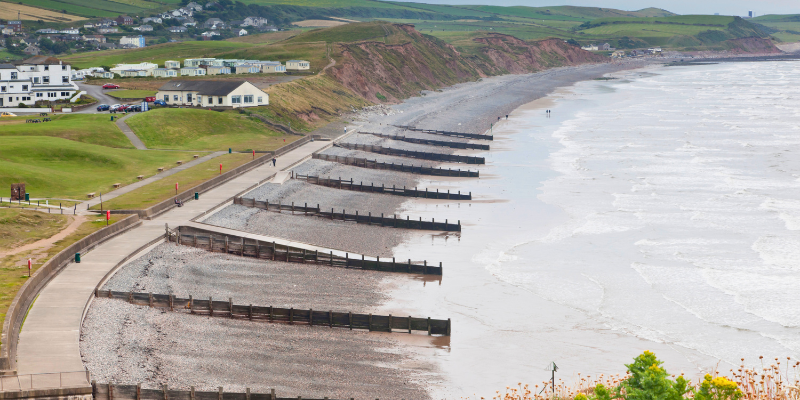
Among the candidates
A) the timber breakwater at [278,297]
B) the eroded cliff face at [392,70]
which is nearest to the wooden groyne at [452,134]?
the eroded cliff face at [392,70]

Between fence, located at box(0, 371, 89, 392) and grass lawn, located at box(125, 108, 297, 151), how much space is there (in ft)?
177

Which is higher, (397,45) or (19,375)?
(397,45)

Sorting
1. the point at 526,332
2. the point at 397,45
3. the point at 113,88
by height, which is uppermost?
the point at 397,45

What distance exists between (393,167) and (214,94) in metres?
33.5

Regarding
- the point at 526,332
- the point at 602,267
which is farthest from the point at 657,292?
the point at 526,332

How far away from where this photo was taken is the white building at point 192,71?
132 metres

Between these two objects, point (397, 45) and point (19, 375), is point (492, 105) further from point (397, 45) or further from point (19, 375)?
point (19, 375)

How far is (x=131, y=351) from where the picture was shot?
2898 cm

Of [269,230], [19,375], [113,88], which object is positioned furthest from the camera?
[113,88]

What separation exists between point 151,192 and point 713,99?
136499mm

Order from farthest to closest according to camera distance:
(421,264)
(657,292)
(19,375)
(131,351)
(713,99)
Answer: (713,99)
(421,264)
(657,292)
(131,351)
(19,375)

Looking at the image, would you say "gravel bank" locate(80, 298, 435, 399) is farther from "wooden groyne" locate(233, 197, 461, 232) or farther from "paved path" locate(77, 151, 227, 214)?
"wooden groyne" locate(233, 197, 461, 232)

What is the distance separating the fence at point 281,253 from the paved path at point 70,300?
227 cm

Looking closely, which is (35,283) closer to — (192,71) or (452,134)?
(452,134)
